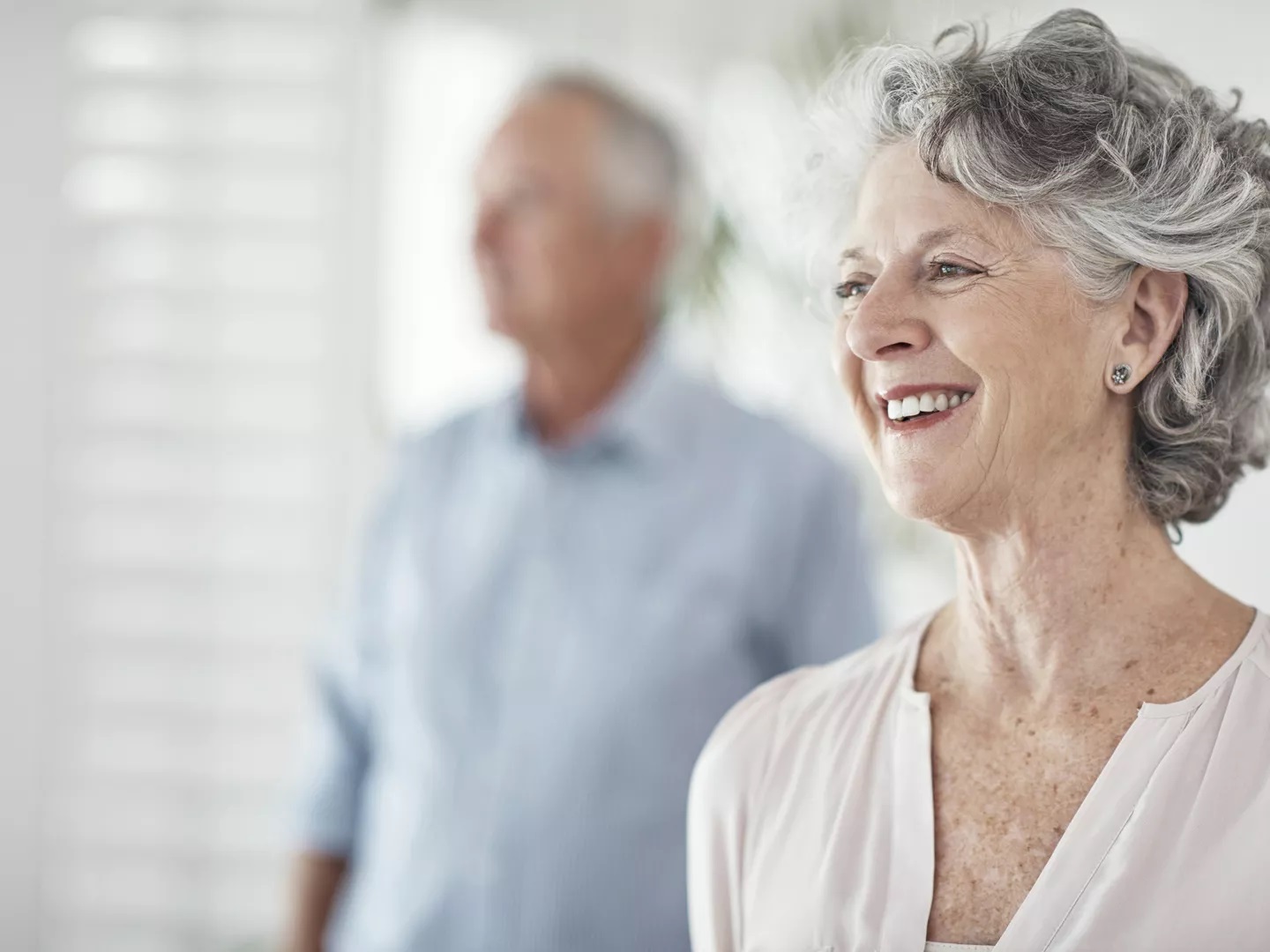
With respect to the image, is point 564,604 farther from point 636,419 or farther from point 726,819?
point 726,819

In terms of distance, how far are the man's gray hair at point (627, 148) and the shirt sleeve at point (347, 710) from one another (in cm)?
58

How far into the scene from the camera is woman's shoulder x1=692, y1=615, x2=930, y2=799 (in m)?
1.06

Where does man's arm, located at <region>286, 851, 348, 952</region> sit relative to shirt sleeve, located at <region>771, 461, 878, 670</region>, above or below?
below

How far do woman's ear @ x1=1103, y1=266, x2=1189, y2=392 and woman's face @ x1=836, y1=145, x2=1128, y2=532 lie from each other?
16 mm


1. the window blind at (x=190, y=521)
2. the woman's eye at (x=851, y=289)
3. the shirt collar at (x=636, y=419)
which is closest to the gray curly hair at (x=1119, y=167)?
the woman's eye at (x=851, y=289)

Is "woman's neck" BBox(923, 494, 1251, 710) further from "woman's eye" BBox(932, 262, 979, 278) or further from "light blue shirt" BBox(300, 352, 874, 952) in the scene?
"light blue shirt" BBox(300, 352, 874, 952)

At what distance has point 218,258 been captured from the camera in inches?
107

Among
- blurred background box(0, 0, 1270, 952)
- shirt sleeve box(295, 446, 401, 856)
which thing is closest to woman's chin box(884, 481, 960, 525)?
shirt sleeve box(295, 446, 401, 856)

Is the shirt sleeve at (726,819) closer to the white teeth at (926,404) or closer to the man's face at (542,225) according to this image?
the white teeth at (926,404)

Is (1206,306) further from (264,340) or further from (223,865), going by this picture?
(223,865)

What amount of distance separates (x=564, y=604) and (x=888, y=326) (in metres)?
0.95

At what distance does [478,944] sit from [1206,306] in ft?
4.03

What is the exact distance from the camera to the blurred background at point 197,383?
2.70m

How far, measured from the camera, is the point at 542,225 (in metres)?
1.94
